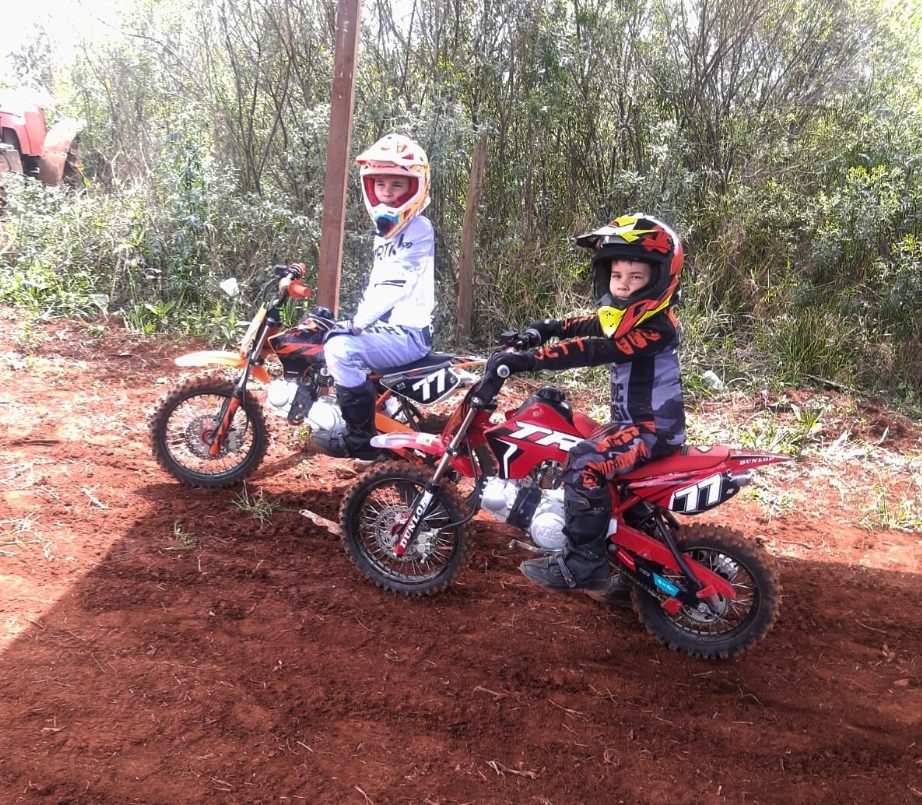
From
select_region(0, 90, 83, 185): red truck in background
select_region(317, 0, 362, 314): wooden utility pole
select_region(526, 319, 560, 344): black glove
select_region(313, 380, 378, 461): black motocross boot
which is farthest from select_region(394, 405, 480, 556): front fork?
select_region(0, 90, 83, 185): red truck in background

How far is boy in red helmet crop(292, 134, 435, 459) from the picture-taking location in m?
4.34

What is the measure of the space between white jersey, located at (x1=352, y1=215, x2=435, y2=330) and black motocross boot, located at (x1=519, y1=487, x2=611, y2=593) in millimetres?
1562

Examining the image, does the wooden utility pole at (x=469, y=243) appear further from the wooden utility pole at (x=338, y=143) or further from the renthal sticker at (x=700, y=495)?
the renthal sticker at (x=700, y=495)

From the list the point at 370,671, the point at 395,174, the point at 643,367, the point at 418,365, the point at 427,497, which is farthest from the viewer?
the point at 418,365

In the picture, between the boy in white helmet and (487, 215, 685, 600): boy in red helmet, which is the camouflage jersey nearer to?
(487, 215, 685, 600): boy in red helmet

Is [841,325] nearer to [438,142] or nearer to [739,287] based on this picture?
[739,287]

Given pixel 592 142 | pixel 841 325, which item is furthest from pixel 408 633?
pixel 592 142

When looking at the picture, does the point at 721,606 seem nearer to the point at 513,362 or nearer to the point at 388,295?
the point at 513,362

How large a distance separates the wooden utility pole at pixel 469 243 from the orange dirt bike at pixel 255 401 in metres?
2.88

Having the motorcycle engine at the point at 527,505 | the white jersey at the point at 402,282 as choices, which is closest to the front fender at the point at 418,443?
the motorcycle engine at the point at 527,505

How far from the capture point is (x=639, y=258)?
3.23 meters

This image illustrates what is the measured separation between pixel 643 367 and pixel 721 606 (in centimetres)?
112

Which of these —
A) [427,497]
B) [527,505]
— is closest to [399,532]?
[427,497]

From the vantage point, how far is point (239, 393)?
4523mm
